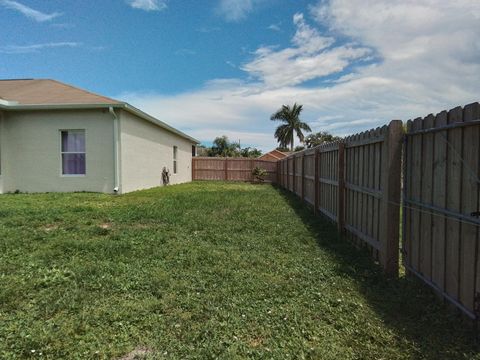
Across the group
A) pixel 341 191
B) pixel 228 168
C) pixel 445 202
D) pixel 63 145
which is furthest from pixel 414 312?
pixel 228 168

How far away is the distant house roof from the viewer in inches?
400

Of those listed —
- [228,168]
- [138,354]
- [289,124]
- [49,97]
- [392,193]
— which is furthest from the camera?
[289,124]

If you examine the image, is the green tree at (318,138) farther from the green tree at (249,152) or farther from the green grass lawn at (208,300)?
the green grass lawn at (208,300)

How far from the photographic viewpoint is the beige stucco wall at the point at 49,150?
411 inches

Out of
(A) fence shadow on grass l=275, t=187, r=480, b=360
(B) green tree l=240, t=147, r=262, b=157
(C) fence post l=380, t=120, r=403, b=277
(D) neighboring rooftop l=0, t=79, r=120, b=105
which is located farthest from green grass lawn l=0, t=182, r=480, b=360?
(B) green tree l=240, t=147, r=262, b=157

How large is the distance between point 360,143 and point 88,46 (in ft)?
33.1

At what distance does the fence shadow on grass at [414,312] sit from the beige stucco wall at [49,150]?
8892mm

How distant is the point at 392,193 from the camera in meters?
3.45

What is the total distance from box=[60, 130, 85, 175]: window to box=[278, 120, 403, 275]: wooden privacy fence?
321 inches

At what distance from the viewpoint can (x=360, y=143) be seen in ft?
14.9

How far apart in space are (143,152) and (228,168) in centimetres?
1029

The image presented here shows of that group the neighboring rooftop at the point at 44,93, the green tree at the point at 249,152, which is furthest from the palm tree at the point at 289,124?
the neighboring rooftop at the point at 44,93

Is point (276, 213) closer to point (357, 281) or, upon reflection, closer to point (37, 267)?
point (357, 281)

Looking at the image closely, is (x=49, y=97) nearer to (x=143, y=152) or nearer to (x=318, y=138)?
(x=143, y=152)
